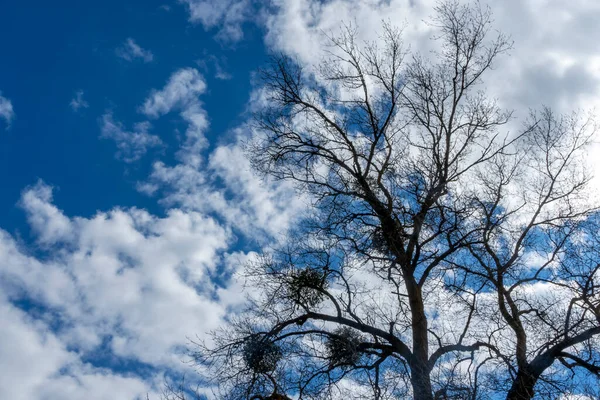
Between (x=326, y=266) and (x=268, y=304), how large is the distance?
2.86 feet

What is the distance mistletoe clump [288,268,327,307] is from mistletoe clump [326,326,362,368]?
59cm

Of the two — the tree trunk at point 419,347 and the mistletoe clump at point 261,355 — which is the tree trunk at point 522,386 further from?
the mistletoe clump at point 261,355

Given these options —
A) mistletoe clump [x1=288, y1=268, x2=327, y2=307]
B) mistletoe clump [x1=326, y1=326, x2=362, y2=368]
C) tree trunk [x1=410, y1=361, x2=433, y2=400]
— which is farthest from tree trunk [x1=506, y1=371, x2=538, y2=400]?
mistletoe clump [x1=288, y1=268, x2=327, y2=307]

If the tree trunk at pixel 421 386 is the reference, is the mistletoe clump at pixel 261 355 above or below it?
above

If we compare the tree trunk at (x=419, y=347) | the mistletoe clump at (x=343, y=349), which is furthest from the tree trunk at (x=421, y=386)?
the mistletoe clump at (x=343, y=349)

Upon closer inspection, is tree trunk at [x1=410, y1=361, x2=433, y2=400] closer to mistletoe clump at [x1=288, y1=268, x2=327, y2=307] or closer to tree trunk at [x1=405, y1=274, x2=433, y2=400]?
tree trunk at [x1=405, y1=274, x2=433, y2=400]

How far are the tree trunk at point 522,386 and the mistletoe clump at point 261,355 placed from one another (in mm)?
2596

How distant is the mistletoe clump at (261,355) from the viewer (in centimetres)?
761

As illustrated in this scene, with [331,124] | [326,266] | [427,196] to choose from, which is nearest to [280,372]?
[326,266]

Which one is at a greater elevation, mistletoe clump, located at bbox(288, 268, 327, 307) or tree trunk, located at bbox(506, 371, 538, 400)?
mistletoe clump, located at bbox(288, 268, 327, 307)

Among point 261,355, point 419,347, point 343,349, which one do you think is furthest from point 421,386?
point 261,355

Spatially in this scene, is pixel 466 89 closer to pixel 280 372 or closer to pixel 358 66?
pixel 358 66

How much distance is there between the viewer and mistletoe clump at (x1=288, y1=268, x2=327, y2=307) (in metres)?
8.22

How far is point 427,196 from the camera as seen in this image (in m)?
8.44
